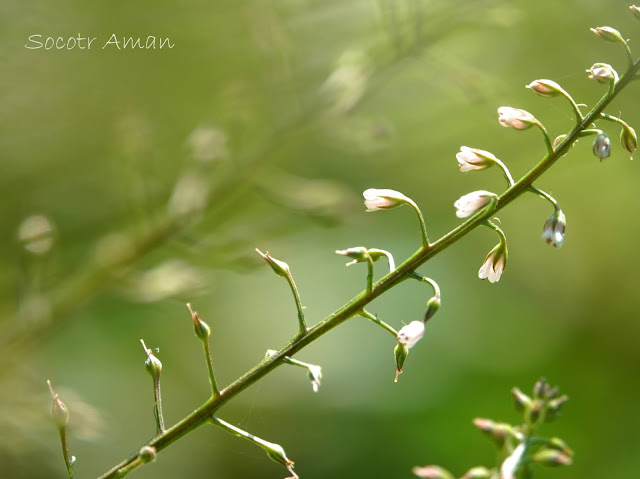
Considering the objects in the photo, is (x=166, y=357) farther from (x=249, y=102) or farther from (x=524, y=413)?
(x=524, y=413)

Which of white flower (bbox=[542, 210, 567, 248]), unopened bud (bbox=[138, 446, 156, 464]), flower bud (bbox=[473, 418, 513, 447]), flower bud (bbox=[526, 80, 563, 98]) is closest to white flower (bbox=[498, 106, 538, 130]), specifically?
flower bud (bbox=[526, 80, 563, 98])

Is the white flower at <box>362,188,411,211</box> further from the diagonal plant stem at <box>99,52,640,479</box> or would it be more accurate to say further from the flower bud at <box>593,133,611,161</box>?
the flower bud at <box>593,133,611,161</box>

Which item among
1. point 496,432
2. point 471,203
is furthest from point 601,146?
point 496,432

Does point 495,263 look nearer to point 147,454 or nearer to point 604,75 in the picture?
point 604,75

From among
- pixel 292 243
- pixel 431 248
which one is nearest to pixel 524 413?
pixel 431 248

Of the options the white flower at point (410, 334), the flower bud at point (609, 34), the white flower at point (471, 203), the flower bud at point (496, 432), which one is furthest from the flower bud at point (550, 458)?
the flower bud at point (609, 34)
